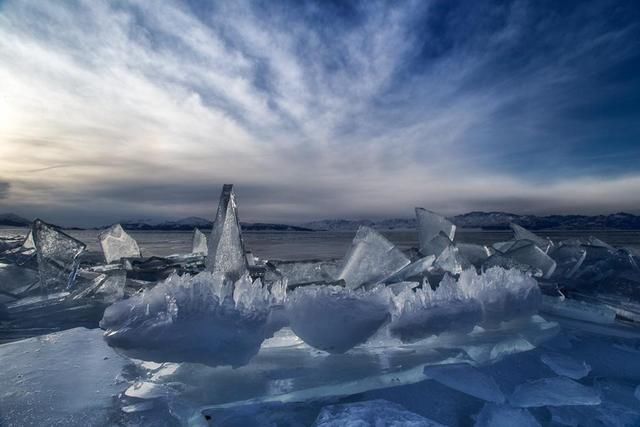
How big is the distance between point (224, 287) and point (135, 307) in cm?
58

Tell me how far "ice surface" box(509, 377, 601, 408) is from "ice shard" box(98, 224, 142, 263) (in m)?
7.75

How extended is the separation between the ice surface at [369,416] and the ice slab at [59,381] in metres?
1.09

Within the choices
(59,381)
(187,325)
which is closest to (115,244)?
(59,381)

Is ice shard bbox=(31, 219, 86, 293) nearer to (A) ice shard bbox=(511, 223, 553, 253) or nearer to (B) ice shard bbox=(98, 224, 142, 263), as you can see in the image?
(B) ice shard bbox=(98, 224, 142, 263)

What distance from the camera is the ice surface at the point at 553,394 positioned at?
1.90 m

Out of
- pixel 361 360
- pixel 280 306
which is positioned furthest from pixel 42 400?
pixel 361 360

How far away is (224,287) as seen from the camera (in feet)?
8.04

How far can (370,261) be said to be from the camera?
5.11 metres

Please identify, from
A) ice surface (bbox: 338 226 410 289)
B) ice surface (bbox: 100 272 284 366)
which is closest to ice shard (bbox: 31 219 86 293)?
ice surface (bbox: 100 272 284 366)

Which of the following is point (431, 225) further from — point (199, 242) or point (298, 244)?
point (298, 244)

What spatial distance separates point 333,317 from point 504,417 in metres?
1.10

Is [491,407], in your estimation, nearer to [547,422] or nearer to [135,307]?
[547,422]

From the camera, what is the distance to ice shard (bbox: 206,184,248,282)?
4371 mm

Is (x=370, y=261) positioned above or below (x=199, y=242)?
below
